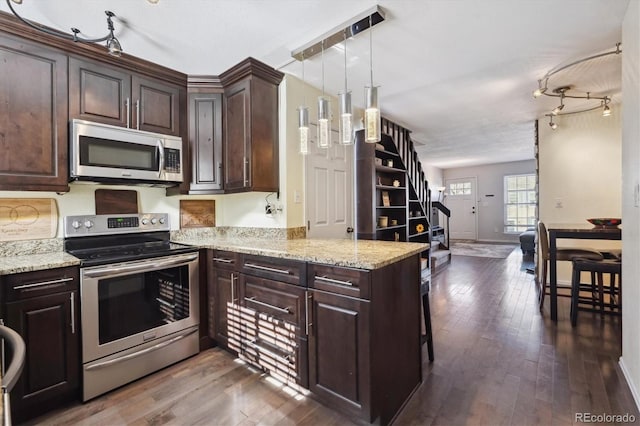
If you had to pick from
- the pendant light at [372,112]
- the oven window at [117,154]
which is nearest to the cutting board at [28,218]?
the oven window at [117,154]

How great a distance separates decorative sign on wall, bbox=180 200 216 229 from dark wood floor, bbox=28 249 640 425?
123cm

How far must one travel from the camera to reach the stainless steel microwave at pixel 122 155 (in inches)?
83.5

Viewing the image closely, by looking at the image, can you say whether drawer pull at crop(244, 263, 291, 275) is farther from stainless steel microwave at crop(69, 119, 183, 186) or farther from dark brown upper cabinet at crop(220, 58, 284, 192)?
stainless steel microwave at crop(69, 119, 183, 186)

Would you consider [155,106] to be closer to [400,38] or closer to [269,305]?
[269,305]

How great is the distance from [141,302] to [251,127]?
158cm

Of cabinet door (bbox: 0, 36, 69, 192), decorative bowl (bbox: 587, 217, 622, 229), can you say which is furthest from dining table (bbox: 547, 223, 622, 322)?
cabinet door (bbox: 0, 36, 69, 192)

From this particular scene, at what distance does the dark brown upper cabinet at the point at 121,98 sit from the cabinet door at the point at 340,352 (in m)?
1.98

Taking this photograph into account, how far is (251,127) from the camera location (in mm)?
2621

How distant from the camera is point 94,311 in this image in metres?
1.93

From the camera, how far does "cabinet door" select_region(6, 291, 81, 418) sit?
66.6 inches

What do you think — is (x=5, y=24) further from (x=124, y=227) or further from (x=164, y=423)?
(x=164, y=423)

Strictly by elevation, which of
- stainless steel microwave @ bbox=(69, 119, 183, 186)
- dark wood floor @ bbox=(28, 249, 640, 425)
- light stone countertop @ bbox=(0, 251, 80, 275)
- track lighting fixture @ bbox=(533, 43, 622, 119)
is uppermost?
track lighting fixture @ bbox=(533, 43, 622, 119)

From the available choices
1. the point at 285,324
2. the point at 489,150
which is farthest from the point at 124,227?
the point at 489,150
